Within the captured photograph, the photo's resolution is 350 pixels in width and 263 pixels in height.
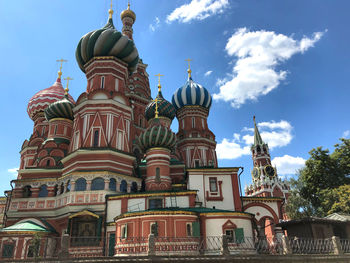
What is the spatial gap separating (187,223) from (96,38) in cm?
1997

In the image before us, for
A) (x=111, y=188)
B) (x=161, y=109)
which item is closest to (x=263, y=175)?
(x=161, y=109)

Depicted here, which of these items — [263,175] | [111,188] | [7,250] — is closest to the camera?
[7,250]

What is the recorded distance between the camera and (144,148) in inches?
978

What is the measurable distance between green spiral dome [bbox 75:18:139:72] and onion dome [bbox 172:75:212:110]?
10558mm

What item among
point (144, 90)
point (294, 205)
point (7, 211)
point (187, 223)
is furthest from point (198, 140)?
point (7, 211)

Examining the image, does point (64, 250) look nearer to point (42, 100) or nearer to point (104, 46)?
point (104, 46)

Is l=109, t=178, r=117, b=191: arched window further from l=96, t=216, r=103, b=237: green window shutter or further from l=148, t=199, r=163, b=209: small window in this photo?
l=148, t=199, r=163, b=209: small window

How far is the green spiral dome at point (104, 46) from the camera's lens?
90.5 ft

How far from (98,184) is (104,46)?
44.6ft

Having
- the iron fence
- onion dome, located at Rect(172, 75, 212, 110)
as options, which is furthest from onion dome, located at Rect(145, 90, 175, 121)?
the iron fence

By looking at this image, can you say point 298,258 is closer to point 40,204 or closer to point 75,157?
point 75,157

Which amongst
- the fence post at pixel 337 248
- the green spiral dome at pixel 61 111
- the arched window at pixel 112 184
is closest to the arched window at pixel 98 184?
the arched window at pixel 112 184

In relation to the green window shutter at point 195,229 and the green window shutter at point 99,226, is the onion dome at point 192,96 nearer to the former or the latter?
the green window shutter at point 99,226

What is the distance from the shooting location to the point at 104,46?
90.6 feet
